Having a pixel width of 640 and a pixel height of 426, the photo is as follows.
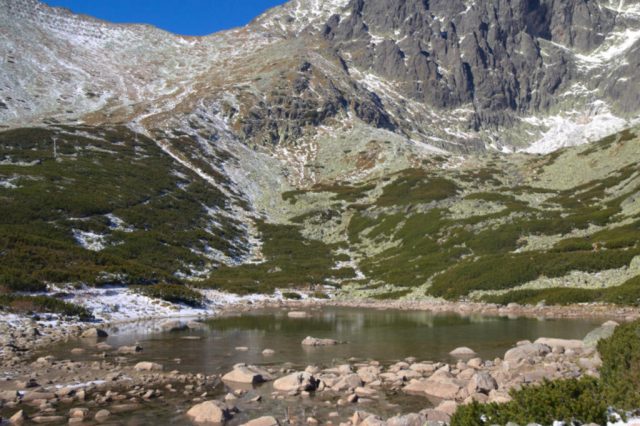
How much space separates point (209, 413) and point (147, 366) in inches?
307

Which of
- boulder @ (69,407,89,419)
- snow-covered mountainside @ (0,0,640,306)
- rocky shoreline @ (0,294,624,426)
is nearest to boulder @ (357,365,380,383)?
rocky shoreline @ (0,294,624,426)

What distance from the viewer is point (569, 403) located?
10.0 meters

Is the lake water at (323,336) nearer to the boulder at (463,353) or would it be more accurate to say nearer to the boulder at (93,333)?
the boulder at (463,353)

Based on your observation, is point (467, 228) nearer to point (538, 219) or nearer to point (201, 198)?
point (538, 219)

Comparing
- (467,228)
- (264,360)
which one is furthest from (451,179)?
(264,360)

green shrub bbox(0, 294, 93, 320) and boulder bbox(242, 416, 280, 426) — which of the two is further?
green shrub bbox(0, 294, 93, 320)

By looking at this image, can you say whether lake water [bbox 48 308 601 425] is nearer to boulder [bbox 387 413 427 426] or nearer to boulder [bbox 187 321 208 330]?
boulder [bbox 187 321 208 330]

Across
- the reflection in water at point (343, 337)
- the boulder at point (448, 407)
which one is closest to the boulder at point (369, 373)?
the reflection in water at point (343, 337)

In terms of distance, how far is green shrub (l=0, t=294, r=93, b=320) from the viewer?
32.8 meters

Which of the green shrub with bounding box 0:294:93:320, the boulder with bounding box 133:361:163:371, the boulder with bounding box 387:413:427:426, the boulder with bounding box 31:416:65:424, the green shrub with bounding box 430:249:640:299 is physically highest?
the green shrub with bounding box 430:249:640:299

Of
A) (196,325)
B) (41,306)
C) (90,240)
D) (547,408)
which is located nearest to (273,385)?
(547,408)

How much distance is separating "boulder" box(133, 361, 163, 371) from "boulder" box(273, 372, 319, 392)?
596cm

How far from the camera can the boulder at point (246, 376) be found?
19.7 m

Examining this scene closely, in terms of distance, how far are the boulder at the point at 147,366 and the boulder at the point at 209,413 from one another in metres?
6.84
